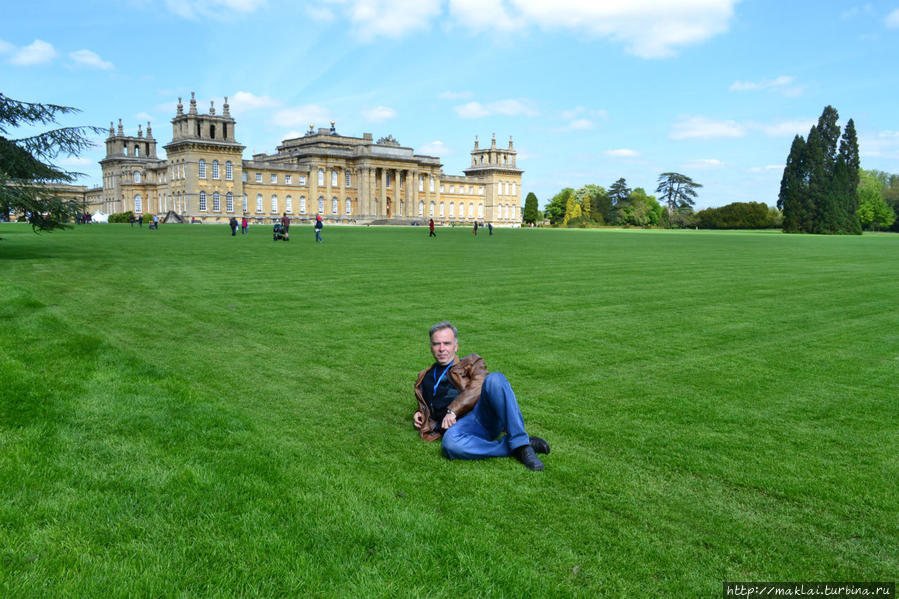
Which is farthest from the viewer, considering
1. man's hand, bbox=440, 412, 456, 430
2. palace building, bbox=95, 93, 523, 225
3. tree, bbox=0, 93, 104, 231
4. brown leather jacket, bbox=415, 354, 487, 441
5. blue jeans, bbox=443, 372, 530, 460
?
palace building, bbox=95, 93, 523, 225

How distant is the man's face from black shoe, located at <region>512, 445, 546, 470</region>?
3.37ft

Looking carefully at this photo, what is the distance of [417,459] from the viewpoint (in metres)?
5.46

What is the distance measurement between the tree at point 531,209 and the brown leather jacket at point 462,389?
137 m

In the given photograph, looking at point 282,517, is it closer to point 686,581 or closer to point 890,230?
point 686,581

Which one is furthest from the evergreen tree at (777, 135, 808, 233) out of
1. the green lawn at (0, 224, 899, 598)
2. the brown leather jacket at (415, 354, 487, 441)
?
the brown leather jacket at (415, 354, 487, 441)

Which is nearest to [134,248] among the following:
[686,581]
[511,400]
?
[511,400]

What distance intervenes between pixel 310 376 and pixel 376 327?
3053mm

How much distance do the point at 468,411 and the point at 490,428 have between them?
26cm

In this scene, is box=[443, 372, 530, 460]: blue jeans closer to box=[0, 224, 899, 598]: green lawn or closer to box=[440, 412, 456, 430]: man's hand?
box=[440, 412, 456, 430]: man's hand

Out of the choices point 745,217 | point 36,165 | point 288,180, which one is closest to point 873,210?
point 745,217

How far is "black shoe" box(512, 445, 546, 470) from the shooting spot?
521cm

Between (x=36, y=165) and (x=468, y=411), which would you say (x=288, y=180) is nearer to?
(x=36, y=165)

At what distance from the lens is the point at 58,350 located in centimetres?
844

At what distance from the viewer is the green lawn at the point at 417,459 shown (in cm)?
378
